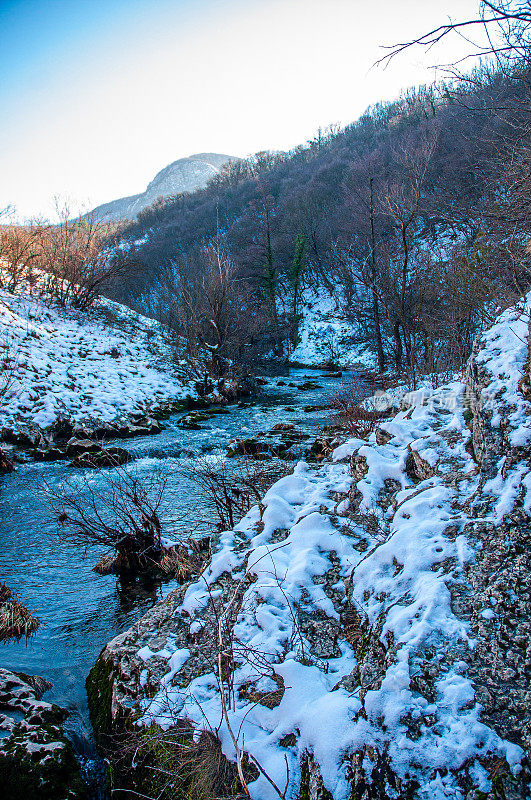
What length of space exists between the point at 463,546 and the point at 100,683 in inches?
117

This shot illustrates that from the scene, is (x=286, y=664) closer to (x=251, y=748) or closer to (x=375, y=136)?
(x=251, y=748)

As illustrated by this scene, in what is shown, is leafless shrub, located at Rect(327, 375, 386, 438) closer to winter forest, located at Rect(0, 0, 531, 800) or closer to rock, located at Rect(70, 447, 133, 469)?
winter forest, located at Rect(0, 0, 531, 800)

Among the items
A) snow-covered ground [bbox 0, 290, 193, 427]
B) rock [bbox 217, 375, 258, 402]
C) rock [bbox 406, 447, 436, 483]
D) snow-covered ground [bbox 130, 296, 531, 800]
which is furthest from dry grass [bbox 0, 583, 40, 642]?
rock [bbox 217, 375, 258, 402]

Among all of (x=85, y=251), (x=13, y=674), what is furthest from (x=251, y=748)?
(x=85, y=251)

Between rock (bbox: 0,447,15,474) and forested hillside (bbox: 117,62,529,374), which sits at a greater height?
forested hillside (bbox: 117,62,529,374)

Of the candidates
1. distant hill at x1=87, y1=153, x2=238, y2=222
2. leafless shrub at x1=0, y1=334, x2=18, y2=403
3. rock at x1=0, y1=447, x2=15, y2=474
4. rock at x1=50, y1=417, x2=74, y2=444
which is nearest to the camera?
rock at x1=0, y1=447, x2=15, y2=474

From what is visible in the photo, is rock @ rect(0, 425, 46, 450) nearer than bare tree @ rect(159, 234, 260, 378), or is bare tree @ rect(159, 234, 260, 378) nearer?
rock @ rect(0, 425, 46, 450)

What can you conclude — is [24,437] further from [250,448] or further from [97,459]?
[250,448]

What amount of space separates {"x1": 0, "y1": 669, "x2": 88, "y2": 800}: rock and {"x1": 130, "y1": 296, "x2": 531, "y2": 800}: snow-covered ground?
1.89ft

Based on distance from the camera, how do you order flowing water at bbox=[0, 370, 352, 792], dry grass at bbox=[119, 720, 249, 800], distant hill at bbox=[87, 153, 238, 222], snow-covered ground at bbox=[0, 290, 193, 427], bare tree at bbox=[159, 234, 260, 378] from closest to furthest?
1. dry grass at bbox=[119, 720, 249, 800]
2. flowing water at bbox=[0, 370, 352, 792]
3. snow-covered ground at bbox=[0, 290, 193, 427]
4. bare tree at bbox=[159, 234, 260, 378]
5. distant hill at bbox=[87, 153, 238, 222]

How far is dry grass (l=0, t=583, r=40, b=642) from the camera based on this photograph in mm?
4297

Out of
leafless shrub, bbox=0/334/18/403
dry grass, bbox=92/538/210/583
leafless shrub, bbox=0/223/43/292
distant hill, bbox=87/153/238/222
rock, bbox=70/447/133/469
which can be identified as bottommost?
dry grass, bbox=92/538/210/583

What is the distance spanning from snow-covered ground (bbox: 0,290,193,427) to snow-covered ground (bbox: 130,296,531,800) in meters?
9.23

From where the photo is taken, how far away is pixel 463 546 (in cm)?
271
